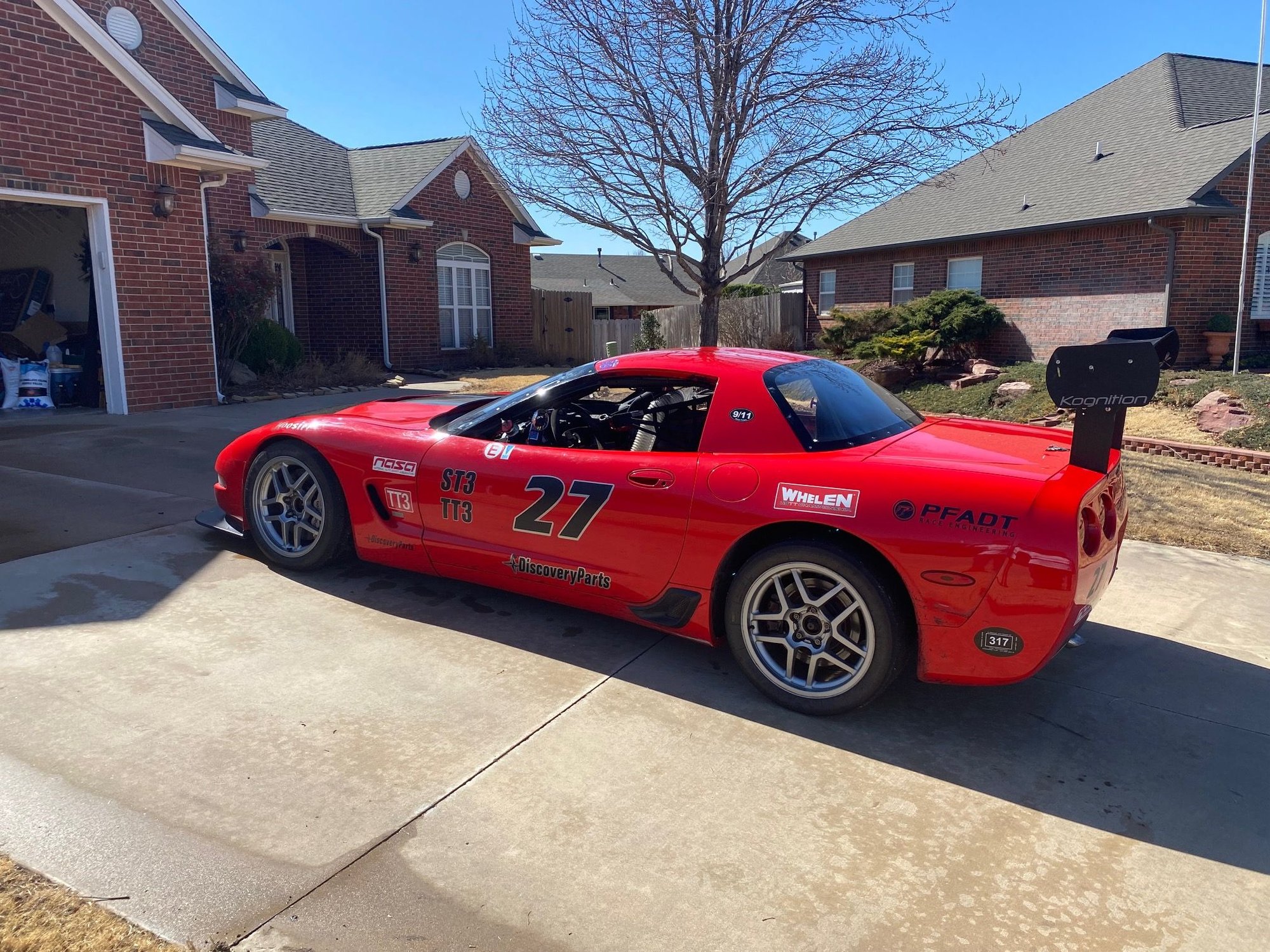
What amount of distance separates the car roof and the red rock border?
692 cm

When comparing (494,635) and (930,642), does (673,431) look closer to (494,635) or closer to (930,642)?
(494,635)

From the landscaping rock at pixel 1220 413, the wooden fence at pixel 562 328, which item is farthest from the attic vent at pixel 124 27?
the landscaping rock at pixel 1220 413

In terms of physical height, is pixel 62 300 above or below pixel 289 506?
above

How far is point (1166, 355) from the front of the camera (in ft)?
33.6

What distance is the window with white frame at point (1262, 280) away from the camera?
51.4ft

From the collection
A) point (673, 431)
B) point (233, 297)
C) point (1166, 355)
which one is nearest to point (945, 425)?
point (673, 431)

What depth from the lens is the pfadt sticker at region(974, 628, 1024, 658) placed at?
122 inches

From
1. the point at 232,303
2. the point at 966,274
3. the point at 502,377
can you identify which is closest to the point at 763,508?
the point at 232,303

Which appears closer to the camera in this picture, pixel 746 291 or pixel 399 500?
pixel 399 500

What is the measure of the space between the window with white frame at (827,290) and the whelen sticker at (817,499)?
21321 millimetres

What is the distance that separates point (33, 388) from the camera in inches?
448

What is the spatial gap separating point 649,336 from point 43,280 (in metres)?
11.8

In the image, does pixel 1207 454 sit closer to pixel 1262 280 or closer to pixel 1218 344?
pixel 1218 344

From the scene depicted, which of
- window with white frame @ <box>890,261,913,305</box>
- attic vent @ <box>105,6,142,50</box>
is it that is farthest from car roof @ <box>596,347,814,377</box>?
window with white frame @ <box>890,261,913,305</box>
